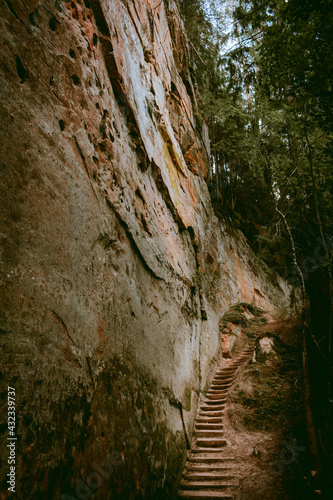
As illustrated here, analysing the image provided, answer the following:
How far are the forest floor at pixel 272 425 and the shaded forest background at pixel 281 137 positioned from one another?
679 millimetres

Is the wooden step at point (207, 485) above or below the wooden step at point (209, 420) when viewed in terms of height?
below

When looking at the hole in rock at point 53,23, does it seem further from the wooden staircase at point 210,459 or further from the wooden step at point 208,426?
the wooden step at point 208,426

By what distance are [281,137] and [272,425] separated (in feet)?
38.1

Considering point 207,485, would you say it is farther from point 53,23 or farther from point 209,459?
point 53,23

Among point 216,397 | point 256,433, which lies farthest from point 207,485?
point 216,397

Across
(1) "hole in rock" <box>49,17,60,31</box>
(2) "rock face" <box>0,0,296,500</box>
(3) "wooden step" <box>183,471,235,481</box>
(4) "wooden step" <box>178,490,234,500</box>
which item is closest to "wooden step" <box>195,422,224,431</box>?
(2) "rock face" <box>0,0,296,500</box>

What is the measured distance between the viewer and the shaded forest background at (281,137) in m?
5.45

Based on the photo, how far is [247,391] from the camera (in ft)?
26.9

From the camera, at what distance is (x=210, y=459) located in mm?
6469

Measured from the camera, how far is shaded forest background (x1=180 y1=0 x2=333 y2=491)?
5445 millimetres

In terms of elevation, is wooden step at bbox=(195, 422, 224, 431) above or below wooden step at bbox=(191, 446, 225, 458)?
above

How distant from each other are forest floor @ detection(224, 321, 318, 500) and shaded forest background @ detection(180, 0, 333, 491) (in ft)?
2.23

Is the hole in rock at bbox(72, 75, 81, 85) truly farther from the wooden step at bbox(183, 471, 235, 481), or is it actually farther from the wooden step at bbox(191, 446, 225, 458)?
the wooden step at bbox(191, 446, 225, 458)

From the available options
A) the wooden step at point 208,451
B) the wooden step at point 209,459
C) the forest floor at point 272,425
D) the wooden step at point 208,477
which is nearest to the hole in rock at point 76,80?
the forest floor at point 272,425
